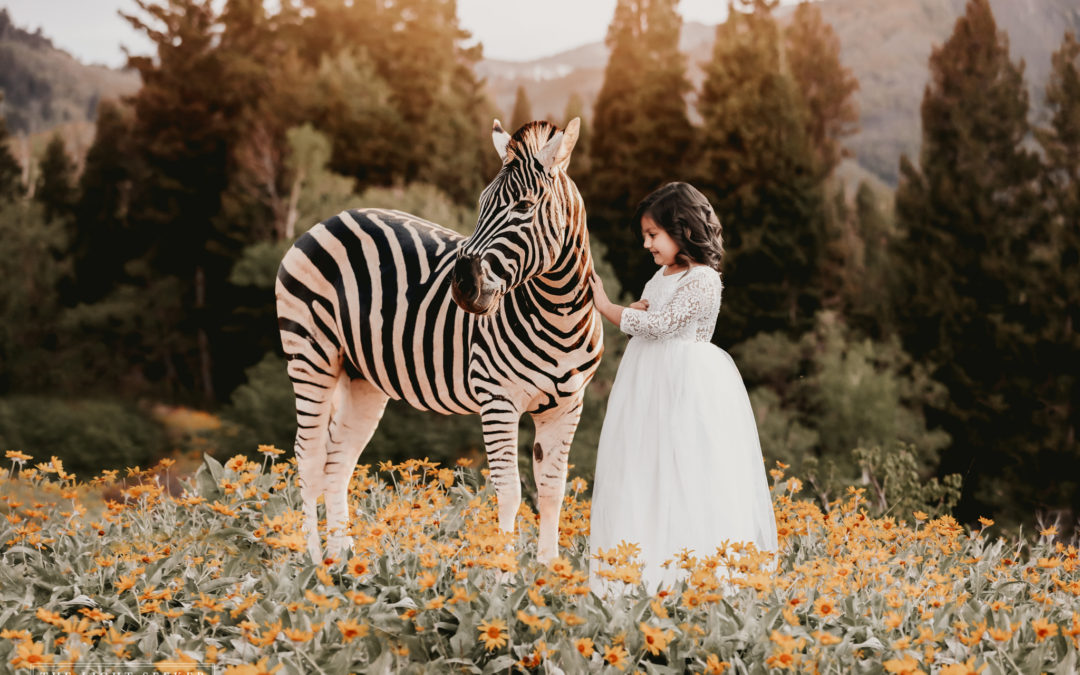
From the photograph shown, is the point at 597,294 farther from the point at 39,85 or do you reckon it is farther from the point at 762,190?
the point at 39,85

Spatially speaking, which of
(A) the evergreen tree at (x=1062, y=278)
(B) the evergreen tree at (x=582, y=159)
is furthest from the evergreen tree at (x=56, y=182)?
(A) the evergreen tree at (x=1062, y=278)

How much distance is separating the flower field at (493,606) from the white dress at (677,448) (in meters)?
0.20

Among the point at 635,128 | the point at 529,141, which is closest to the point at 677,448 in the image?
the point at 529,141

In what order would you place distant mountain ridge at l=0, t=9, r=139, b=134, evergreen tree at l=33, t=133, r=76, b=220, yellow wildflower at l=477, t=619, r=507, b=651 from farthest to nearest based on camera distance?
distant mountain ridge at l=0, t=9, r=139, b=134 → evergreen tree at l=33, t=133, r=76, b=220 → yellow wildflower at l=477, t=619, r=507, b=651

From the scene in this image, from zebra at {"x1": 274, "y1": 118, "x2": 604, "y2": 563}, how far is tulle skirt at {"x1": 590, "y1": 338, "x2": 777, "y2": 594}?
27cm

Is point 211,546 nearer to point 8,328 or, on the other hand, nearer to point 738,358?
point 738,358

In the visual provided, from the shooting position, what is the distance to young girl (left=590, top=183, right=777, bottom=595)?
13.9 ft

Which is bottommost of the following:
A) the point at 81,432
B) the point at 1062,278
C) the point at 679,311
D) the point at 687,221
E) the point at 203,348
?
the point at 81,432

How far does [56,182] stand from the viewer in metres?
32.6

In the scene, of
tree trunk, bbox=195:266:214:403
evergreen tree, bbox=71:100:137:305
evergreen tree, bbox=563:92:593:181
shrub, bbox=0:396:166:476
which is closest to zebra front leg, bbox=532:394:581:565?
shrub, bbox=0:396:166:476

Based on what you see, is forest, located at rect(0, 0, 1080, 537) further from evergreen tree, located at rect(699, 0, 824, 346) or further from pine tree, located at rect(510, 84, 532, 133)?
pine tree, located at rect(510, 84, 532, 133)

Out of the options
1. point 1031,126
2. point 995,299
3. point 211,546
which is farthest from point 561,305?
point 1031,126

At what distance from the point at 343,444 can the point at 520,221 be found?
202cm

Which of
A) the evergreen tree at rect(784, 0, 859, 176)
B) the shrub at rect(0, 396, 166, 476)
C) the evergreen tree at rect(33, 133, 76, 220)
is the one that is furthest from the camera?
the evergreen tree at rect(784, 0, 859, 176)
